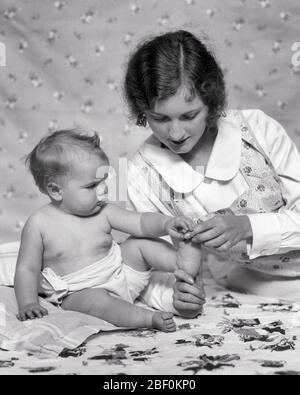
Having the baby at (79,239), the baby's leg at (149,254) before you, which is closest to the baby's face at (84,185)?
the baby at (79,239)

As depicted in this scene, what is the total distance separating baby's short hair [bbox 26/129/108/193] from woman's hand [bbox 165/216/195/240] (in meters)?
0.24

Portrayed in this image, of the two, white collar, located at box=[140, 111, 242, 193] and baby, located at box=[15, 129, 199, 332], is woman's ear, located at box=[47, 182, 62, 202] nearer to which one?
baby, located at box=[15, 129, 199, 332]

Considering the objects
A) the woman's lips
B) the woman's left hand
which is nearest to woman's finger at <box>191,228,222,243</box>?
the woman's left hand

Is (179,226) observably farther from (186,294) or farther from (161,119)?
(161,119)

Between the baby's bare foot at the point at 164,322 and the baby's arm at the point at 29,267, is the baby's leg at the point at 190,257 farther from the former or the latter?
→ the baby's arm at the point at 29,267

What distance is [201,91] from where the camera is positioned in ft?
5.56

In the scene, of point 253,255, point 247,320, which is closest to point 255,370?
point 247,320

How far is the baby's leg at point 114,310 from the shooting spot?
157 cm

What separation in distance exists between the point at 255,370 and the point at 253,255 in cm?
48

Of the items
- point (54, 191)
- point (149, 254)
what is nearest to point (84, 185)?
point (54, 191)

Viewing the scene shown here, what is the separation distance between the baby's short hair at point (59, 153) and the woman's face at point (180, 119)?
16 centimetres

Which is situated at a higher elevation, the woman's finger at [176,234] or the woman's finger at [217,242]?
the woman's finger at [176,234]

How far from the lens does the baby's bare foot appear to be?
156 centimetres

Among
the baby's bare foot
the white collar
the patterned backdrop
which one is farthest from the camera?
the patterned backdrop
